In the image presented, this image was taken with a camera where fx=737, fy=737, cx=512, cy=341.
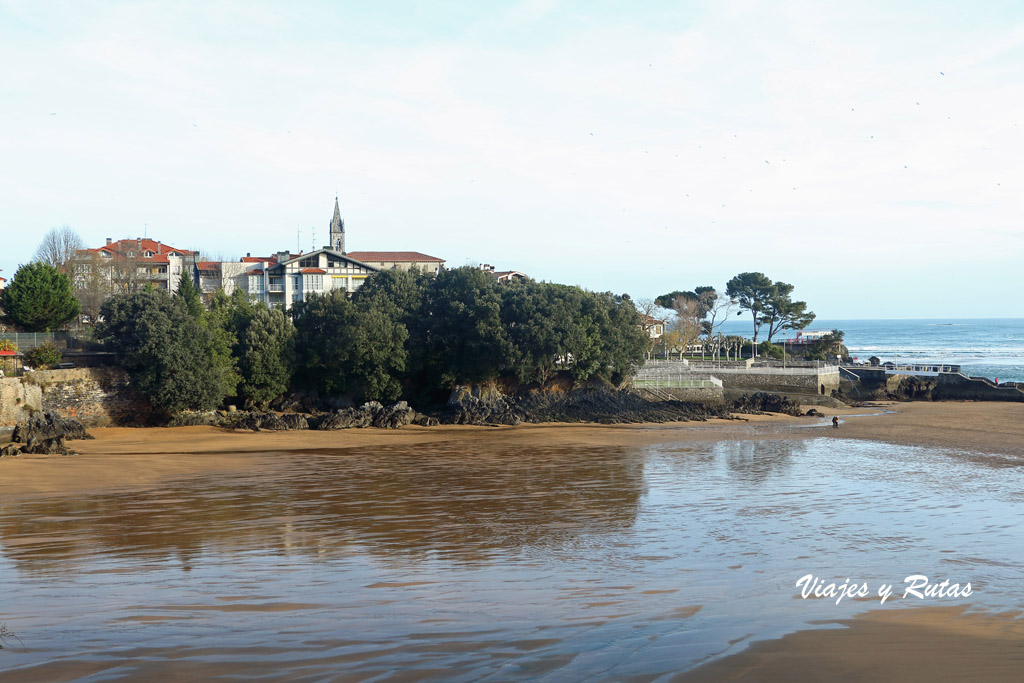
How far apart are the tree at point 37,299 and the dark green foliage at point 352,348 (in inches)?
560

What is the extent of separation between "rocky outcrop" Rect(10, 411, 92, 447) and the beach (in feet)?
2.89

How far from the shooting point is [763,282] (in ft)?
268

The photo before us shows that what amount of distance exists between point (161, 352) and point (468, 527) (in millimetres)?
26654

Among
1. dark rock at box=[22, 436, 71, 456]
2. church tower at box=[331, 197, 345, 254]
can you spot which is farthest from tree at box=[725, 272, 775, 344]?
dark rock at box=[22, 436, 71, 456]

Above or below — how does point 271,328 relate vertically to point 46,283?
below

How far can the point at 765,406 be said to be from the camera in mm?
44562

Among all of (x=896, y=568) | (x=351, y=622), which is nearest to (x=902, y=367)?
(x=896, y=568)

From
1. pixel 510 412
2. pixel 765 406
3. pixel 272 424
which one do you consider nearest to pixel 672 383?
pixel 765 406

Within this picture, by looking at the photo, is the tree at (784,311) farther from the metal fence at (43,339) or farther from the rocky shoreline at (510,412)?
the metal fence at (43,339)

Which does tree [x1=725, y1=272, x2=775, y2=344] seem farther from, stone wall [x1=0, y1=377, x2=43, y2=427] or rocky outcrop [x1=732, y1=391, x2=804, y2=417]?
stone wall [x1=0, y1=377, x2=43, y2=427]

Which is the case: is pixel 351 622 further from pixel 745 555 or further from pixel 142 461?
pixel 142 461

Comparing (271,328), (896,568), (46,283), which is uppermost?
(46,283)

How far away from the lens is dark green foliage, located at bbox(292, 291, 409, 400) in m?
41.5

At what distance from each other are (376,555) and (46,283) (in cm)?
3967
